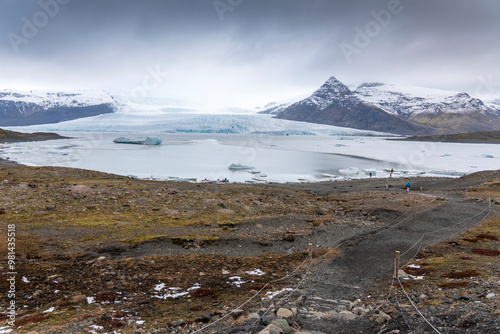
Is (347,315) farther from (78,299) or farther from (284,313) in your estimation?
(78,299)

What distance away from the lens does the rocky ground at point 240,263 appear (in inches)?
277

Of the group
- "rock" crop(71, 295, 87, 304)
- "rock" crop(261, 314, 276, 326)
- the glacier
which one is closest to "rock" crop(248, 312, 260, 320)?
"rock" crop(261, 314, 276, 326)

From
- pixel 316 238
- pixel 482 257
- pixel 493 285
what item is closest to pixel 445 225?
pixel 482 257

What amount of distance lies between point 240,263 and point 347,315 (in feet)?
17.0

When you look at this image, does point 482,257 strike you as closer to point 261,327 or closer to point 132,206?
point 261,327

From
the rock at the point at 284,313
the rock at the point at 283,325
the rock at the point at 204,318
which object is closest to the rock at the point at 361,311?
the rock at the point at 284,313

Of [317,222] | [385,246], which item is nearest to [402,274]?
[385,246]

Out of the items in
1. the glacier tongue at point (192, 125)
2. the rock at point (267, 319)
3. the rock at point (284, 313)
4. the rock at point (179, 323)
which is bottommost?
the rock at point (179, 323)

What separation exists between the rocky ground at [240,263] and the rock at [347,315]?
0.05 meters

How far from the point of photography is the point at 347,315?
24.0 feet

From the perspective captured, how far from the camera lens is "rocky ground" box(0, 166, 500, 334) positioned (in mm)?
7023

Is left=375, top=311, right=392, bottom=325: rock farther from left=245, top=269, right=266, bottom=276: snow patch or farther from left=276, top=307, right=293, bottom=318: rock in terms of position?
left=245, top=269, right=266, bottom=276: snow patch

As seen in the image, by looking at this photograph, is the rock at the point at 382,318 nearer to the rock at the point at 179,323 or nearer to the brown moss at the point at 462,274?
the brown moss at the point at 462,274

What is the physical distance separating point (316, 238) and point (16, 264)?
12042 millimetres
